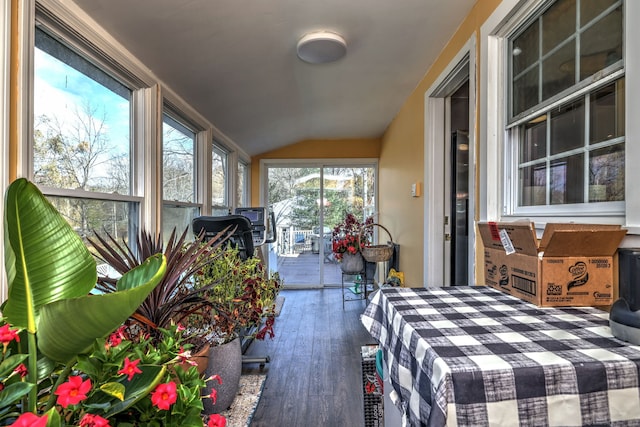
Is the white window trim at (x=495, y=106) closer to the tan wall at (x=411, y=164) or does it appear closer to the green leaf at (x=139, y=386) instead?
the tan wall at (x=411, y=164)

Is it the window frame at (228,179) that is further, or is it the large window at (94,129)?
the window frame at (228,179)

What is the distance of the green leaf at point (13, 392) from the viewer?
23.6 inches

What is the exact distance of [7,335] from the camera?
2.25 ft

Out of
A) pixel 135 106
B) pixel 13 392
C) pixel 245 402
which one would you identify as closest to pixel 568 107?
pixel 13 392

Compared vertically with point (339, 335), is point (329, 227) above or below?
above

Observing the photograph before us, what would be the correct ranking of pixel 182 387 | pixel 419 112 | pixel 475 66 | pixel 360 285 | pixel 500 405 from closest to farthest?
pixel 500 405 < pixel 182 387 < pixel 475 66 < pixel 419 112 < pixel 360 285

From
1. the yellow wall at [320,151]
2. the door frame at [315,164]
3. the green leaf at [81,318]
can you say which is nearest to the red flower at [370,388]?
the green leaf at [81,318]

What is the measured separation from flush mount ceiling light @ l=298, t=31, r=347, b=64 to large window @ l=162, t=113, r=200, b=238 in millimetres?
1159

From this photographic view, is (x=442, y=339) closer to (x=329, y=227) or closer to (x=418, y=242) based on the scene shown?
(x=418, y=242)

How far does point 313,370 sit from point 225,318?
40.2 inches

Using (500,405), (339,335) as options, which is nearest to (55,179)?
(500,405)

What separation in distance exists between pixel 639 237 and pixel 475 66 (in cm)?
125

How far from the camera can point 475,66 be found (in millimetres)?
1717

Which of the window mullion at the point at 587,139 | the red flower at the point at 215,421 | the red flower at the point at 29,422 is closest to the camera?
the red flower at the point at 29,422
